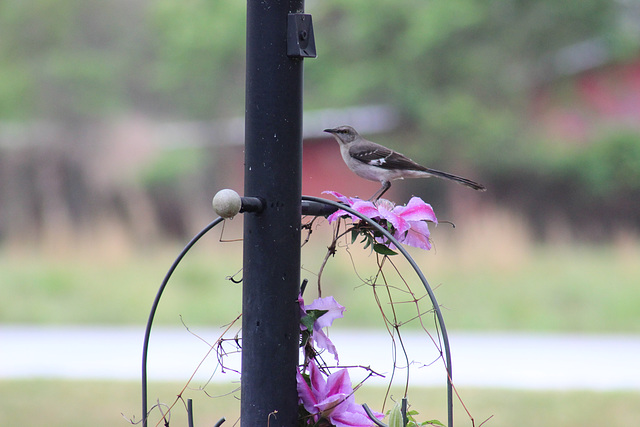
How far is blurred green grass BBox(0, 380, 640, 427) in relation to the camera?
6.02 metres

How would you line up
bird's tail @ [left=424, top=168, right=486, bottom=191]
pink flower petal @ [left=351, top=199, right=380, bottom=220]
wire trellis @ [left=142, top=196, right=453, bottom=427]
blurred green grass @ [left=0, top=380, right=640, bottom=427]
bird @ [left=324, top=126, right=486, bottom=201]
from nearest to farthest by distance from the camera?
wire trellis @ [left=142, top=196, right=453, bottom=427], pink flower petal @ [left=351, top=199, right=380, bottom=220], bird's tail @ [left=424, top=168, right=486, bottom=191], bird @ [left=324, top=126, right=486, bottom=201], blurred green grass @ [left=0, top=380, right=640, bottom=427]

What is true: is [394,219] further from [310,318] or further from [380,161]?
[380,161]

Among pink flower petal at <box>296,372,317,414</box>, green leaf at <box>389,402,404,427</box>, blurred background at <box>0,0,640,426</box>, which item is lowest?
green leaf at <box>389,402,404,427</box>

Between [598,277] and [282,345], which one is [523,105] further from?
[282,345]

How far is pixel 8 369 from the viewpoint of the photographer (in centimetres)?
740

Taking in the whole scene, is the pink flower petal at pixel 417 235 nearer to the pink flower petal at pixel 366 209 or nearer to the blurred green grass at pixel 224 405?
the pink flower petal at pixel 366 209

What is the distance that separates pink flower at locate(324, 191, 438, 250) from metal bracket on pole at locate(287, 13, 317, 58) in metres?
0.34

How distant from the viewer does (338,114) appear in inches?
645

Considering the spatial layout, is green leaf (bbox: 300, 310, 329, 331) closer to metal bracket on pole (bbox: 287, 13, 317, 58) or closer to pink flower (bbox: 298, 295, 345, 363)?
pink flower (bbox: 298, 295, 345, 363)

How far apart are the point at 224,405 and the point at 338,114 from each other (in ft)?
34.5

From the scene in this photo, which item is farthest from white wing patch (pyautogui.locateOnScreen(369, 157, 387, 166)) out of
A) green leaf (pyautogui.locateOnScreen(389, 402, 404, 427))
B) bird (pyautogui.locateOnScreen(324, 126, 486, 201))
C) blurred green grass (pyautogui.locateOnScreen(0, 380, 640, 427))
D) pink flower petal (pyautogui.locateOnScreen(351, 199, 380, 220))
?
blurred green grass (pyautogui.locateOnScreen(0, 380, 640, 427))

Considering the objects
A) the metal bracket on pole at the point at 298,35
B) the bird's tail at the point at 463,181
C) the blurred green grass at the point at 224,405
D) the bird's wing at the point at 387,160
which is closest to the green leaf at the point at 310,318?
the metal bracket on pole at the point at 298,35

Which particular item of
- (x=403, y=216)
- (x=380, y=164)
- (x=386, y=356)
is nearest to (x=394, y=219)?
(x=403, y=216)

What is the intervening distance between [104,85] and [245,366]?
16345 millimetres
